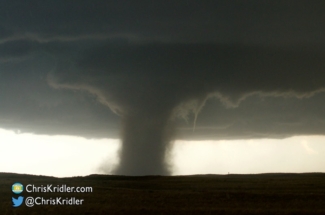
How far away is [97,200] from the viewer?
40.4 metres

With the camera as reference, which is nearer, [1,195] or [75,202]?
[75,202]

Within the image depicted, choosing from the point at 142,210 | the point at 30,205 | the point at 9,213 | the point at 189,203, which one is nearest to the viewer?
the point at 9,213

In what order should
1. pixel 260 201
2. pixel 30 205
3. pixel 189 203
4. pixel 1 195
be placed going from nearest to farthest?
1. pixel 30 205
2. pixel 189 203
3. pixel 260 201
4. pixel 1 195

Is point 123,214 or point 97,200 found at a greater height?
point 97,200

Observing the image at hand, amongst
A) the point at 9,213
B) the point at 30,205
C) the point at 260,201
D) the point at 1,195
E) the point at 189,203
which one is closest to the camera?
the point at 9,213

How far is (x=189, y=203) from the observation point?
3875 cm

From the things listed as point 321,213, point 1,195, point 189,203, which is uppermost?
point 1,195

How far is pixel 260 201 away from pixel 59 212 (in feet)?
64.5

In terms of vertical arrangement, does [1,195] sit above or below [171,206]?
above

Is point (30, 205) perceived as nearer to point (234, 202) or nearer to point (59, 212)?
point (59, 212)

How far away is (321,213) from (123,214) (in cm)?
1509

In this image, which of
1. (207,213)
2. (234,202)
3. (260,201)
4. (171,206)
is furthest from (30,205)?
(260,201)

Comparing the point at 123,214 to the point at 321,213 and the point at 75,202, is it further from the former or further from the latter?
the point at 321,213

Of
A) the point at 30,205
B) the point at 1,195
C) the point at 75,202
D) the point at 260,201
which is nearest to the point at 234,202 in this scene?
the point at 260,201
